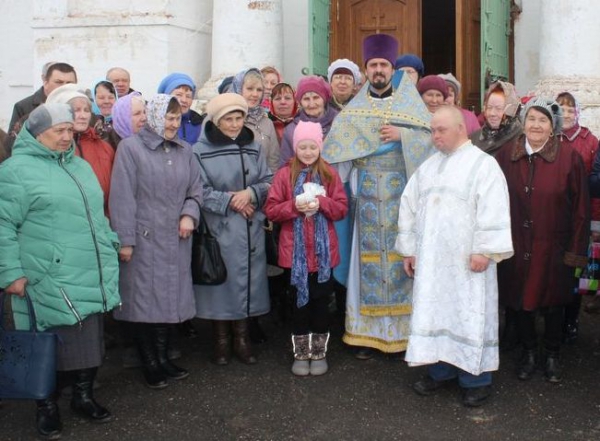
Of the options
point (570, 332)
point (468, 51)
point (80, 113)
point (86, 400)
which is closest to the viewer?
point (86, 400)

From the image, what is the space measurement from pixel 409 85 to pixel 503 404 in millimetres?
2102

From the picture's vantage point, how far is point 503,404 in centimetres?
424

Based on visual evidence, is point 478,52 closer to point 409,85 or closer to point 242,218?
point 409,85

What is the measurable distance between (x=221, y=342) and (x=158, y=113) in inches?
61.5

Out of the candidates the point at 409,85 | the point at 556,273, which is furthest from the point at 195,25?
the point at 556,273

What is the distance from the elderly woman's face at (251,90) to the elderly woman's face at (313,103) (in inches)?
18.3

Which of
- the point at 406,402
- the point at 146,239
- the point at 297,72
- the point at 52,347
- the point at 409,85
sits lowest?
the point at 406,402

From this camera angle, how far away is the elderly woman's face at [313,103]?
524cm

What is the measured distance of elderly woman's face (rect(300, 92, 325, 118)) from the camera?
5.24 m

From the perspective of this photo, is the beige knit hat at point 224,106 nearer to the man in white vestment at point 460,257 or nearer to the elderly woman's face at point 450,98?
the man in white vestment at point 460,257

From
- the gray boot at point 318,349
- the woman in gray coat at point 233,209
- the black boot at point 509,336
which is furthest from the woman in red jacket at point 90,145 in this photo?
the black boot at point 509,336

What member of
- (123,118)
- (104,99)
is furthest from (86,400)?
(104,99)

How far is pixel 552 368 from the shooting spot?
457 centimetres

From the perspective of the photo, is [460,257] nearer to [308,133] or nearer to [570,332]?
[308,133]
